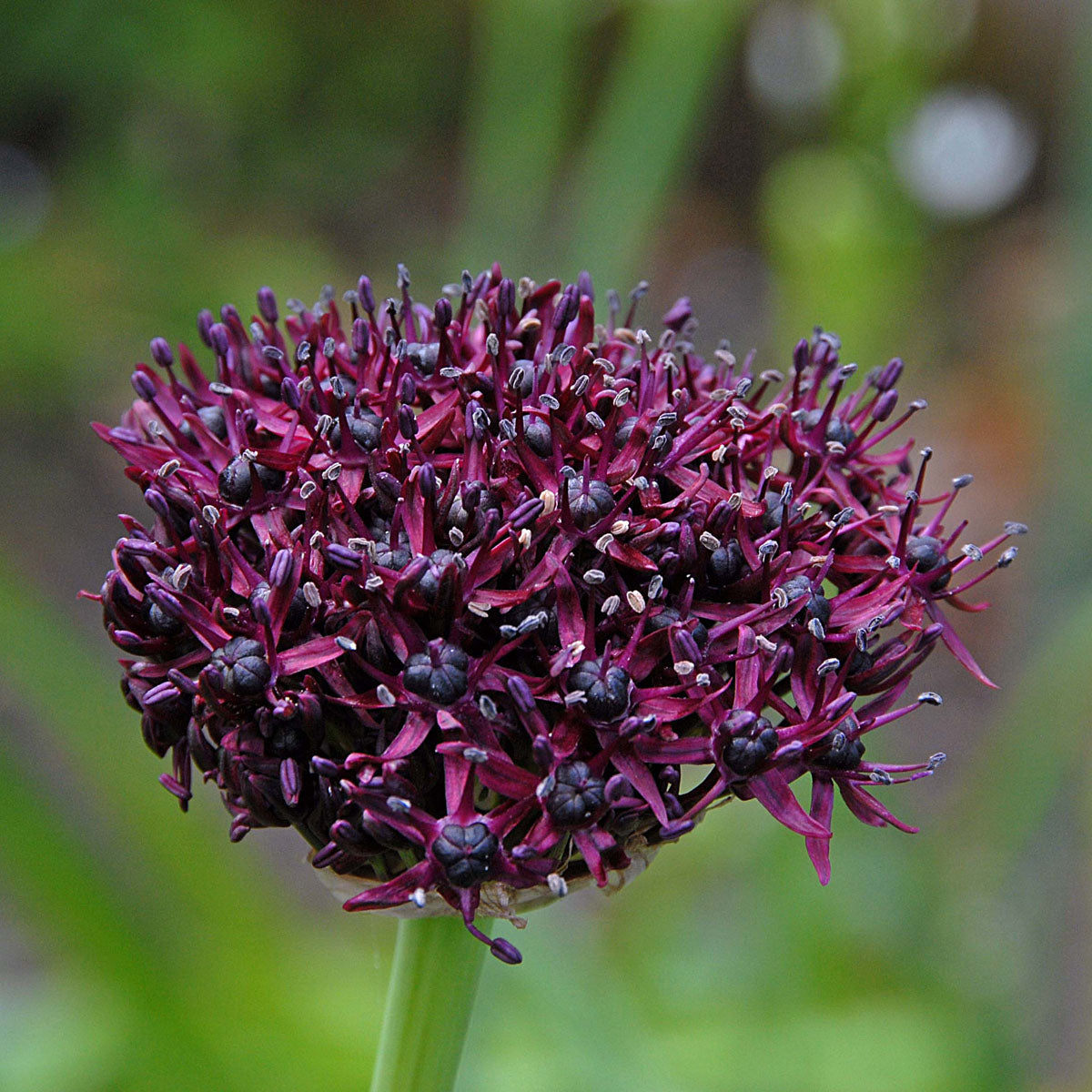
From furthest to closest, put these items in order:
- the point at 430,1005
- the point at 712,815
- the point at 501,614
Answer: the point at 712,815
the point at 430,1005
the point at 501,614

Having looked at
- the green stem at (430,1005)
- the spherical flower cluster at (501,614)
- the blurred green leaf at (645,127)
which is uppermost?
the blurred green leaf at (645,127)

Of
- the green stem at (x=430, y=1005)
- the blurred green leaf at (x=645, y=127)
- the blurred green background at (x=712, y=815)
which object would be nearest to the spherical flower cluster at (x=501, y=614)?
the green stem at (x=430, y=1005)

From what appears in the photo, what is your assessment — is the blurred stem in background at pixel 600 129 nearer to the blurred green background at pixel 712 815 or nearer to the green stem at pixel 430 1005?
the blurred green background at pixel 712 815

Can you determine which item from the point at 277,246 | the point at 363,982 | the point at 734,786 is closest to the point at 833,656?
the point at 734,786

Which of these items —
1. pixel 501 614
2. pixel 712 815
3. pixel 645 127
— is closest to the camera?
pixel 501 614

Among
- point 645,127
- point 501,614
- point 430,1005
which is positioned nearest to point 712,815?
point 645,127

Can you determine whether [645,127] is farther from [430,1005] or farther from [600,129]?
[430,1005]
